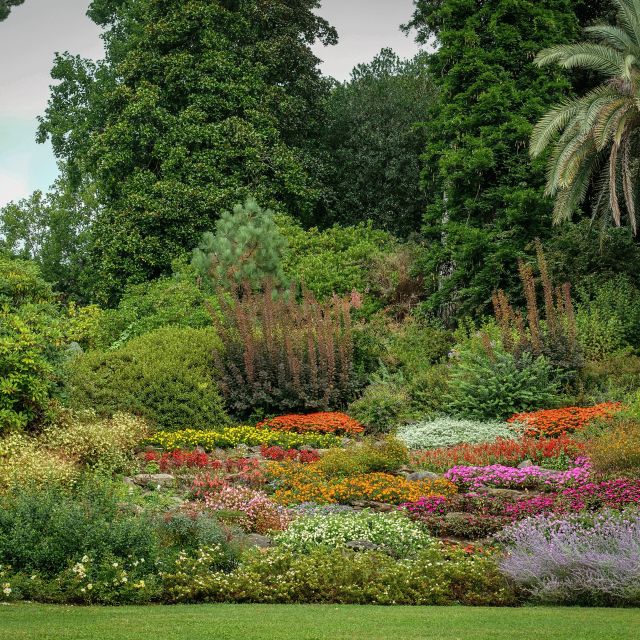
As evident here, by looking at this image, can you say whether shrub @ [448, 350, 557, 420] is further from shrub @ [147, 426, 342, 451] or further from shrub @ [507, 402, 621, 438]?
Answer: shrub @ [147, 426, 342, 451]

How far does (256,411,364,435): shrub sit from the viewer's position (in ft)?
55.9

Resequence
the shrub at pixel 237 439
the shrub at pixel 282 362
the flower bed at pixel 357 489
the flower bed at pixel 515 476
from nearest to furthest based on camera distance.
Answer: the flower bed at pixel 357 489
the flower bed at pixel 515 476
the shrub at pixel 237 439
the shrub at pixel 282 362

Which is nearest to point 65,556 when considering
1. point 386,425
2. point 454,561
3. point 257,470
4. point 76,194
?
point 454,561

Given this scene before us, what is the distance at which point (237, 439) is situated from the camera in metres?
16.1

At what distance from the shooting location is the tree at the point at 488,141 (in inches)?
952

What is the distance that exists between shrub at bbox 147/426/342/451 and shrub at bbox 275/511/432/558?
5624mm

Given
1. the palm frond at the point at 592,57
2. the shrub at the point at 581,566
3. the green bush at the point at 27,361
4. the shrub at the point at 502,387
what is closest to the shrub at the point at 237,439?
the green bush at the point at 27,361

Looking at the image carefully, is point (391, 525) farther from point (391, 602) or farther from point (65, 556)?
point (65, 556)

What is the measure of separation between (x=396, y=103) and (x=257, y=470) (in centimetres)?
2366

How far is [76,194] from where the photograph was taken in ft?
142

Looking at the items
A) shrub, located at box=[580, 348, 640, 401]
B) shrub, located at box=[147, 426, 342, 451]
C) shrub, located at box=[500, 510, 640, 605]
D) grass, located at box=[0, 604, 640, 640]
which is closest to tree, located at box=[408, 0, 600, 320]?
shrub, located at box=[580, 348, 640, 401]

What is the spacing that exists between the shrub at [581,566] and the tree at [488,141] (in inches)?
608

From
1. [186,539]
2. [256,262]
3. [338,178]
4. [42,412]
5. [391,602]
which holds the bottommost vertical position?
[391,602]

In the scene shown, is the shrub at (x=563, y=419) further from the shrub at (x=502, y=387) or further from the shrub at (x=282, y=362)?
the shrub at (x=282, y=362)
